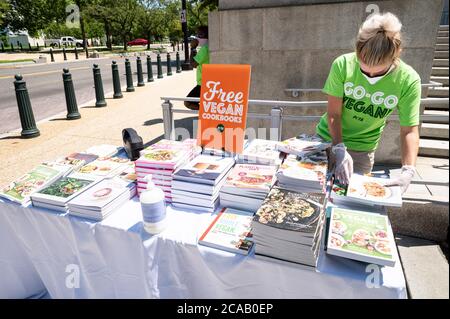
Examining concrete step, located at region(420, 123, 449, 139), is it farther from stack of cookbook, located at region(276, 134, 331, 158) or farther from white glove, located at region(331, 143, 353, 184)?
white glove, located at region(331, 143, 353, 184)

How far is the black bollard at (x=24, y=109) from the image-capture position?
6.72 meters

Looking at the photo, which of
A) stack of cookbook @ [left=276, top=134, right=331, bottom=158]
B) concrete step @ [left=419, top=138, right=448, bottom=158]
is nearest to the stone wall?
concrete step @ [left=419, top=138, right=448, bottom=158]

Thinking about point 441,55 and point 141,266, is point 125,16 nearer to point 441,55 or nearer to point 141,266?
point 441,55

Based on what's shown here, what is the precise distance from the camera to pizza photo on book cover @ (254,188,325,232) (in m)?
1.48

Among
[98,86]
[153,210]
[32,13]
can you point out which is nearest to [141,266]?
[153,210]

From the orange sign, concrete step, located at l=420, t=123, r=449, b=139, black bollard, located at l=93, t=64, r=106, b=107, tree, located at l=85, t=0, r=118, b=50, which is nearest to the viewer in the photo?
the orange sign

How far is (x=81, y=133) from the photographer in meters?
7.41

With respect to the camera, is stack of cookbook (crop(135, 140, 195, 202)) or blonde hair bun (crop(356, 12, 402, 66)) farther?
stack of cookbook (crop(135, 140, 195, 202))

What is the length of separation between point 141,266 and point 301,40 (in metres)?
4.65

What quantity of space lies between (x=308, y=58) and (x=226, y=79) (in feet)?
11.1

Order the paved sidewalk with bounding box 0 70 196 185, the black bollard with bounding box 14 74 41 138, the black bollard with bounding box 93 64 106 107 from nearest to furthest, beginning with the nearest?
1. the paved sidewalk with bounding box 0 70 196 185
2. the black bollard with bounding box 14 74 41 138
3. the black bollard with bounding box 93 64 106 107

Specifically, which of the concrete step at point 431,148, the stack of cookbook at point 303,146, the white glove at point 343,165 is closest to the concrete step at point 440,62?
the concrete step at point 431,148

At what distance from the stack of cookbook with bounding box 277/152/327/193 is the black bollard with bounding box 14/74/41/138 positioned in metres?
6.59
